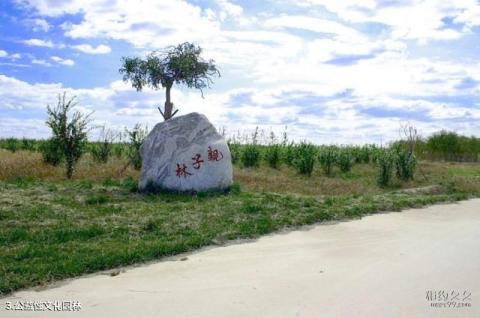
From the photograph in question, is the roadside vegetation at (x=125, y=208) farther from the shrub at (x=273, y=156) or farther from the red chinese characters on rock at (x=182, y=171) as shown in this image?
the shrub at (x=273, y=156)

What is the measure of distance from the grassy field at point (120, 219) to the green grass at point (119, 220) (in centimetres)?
1

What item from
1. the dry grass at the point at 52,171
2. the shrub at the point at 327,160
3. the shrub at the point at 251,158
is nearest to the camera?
the dry grass at the point at 52,171

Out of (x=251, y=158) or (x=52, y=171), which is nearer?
(x=52, y=171)

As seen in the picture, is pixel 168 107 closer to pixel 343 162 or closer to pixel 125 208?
pixel 125 208

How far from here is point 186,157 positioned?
40.0 ft

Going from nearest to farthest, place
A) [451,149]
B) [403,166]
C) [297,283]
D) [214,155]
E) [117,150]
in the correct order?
[297,283] < [214,155] < [403,166] < [117,150] < [451,149]

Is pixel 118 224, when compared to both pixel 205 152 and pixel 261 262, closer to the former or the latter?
pixel 261 262

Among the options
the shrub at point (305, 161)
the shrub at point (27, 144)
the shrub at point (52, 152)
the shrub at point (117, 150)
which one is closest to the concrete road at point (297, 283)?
the shrub at point (52, 152)

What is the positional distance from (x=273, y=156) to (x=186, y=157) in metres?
11.5

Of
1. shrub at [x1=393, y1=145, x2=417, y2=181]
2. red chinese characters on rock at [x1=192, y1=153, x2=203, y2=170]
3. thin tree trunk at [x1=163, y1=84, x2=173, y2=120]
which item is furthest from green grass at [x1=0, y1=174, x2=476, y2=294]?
shrub at [x1=393, y1=145, x2=417, y2=181]

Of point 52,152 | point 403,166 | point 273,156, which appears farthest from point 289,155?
point 52,152

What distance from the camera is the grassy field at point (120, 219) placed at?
230 inches

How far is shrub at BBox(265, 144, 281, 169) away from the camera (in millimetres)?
23344

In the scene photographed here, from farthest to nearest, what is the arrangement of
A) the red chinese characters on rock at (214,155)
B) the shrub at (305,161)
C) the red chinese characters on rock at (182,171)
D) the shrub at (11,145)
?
the shrub at (11,145) < the shrub at (305,161) < the red chinese characters on rock at (214,155) < the red chinese characters on rock at (182,171)
